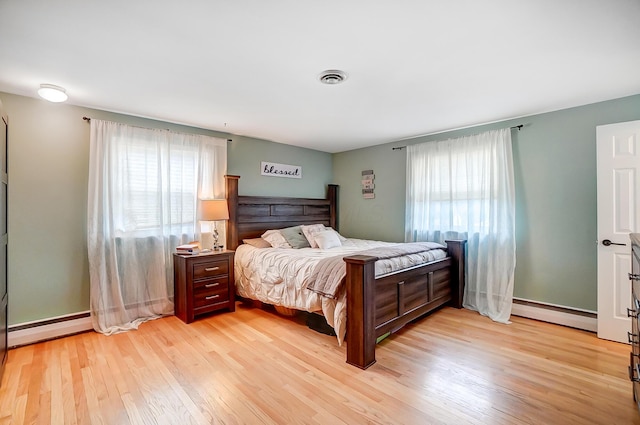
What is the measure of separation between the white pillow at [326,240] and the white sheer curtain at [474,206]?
110 cm

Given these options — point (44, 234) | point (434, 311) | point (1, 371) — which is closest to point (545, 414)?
point (434, 311)

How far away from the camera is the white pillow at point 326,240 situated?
3.90 metres

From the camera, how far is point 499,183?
3.46 meters

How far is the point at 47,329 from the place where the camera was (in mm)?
2822

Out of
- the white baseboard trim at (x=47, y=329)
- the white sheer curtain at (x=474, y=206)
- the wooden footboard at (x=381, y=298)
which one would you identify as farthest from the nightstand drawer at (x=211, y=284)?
the white sheer curtain at (x=474, y=206)

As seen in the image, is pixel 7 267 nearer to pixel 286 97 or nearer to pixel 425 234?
pixel 286 97

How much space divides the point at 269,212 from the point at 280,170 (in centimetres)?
75

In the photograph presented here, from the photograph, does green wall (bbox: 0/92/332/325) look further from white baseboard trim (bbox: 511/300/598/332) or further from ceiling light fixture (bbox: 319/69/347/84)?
white baseboard trim (bbox: 511/300/598/332)

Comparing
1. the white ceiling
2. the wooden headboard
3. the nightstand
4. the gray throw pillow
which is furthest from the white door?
the nightstand

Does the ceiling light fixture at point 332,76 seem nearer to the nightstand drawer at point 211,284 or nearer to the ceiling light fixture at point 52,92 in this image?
the ceiling light fixture at point 52,92

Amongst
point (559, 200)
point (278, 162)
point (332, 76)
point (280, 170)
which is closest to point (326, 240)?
point (280, 170)

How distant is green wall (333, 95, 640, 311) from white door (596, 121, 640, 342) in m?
0.19

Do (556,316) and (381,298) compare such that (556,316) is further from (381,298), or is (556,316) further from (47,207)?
(47,207)

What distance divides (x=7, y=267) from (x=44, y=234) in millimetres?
379
